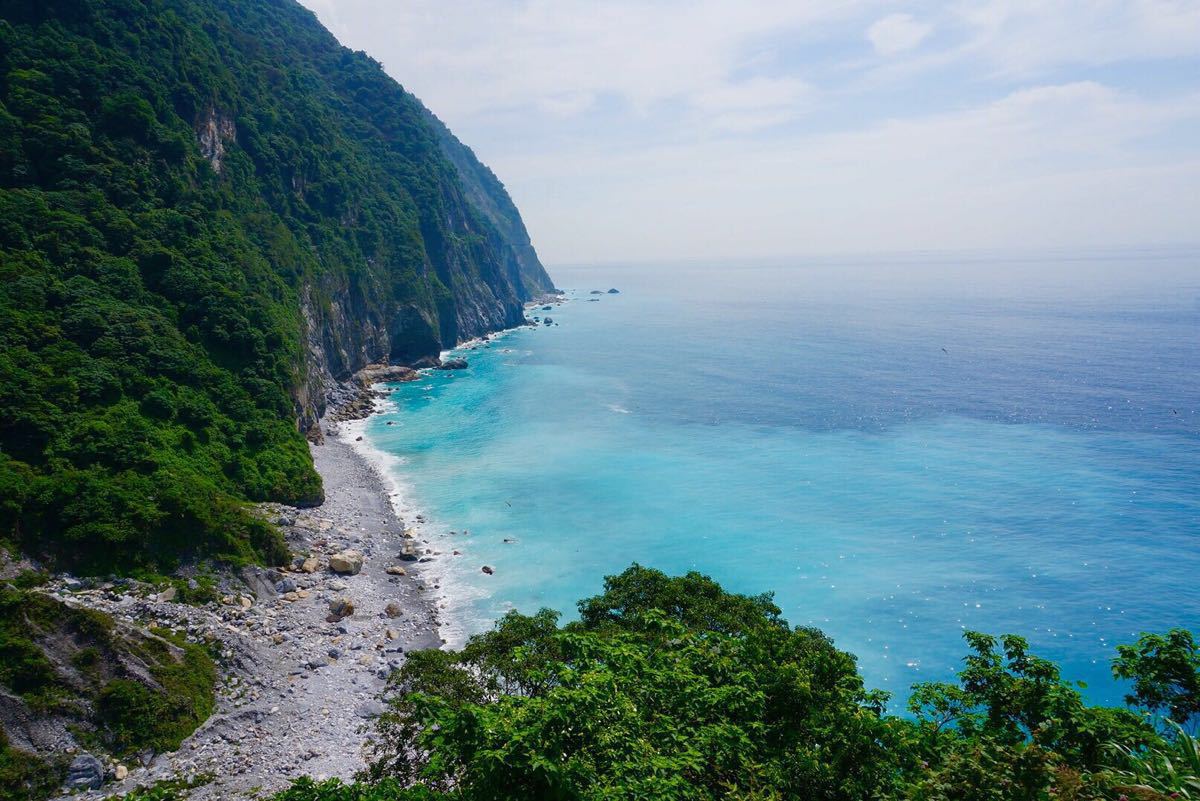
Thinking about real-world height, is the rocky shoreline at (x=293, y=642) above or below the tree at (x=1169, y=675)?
below

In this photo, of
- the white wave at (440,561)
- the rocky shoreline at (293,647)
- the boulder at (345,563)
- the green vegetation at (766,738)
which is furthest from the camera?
the boulder at (345,563)

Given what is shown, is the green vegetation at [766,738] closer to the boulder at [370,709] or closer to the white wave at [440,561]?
the boulder at [370,709]

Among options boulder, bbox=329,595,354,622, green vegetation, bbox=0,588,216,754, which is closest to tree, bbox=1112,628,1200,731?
green vegetation, bbox=0,588,216,754

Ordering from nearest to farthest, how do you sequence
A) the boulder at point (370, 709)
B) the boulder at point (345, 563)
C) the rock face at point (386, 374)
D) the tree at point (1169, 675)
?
the tree at point (1169, 675)
the boulder at point (370, 709)
the boulder at point (345, 563)
the rock face at point (386, 374)

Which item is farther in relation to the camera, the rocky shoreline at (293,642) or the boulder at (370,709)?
the boulder at (370,709)

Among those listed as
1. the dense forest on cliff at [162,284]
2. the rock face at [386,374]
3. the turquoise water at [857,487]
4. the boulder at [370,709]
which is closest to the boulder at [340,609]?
the dense forest on cliff at [162,284]

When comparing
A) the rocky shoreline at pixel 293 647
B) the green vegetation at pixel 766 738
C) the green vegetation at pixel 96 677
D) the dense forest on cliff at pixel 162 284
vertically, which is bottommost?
the rocky shoreline at pixel 293 647

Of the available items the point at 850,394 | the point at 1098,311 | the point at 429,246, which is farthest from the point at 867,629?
the point at 1098,311
